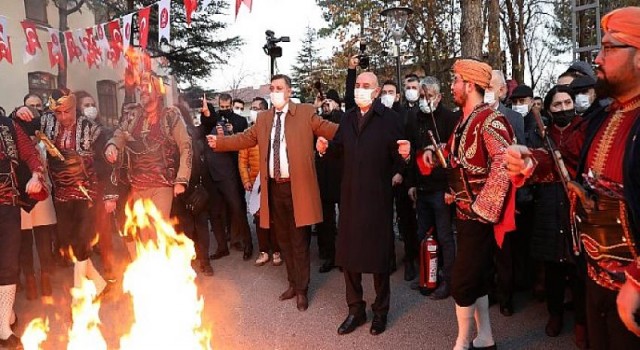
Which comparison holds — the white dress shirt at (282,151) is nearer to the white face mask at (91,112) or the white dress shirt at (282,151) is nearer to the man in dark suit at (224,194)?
the man in dark suit at (224,194)

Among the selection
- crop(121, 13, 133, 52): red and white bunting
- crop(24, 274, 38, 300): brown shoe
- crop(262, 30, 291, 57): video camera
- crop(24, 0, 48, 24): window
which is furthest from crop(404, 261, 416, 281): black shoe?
crop(24, 0, 48, 24): window

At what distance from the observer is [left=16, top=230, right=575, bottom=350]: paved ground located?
4.29 metres

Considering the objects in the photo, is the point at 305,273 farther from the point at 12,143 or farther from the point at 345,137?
the point at 12,143

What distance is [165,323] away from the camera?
3.62 meters

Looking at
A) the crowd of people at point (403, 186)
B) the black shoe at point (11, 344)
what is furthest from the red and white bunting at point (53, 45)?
the black shoe at point (11, 344)

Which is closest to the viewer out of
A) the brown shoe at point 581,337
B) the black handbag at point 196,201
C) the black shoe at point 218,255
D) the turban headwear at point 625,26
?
the turban headwear at point 625,26

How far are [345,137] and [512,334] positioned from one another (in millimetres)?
2246

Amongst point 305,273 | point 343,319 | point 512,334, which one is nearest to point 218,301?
point 305,273

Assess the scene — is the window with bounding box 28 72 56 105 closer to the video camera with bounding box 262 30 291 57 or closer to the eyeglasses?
the video camera with bounding box 262 30 291 57

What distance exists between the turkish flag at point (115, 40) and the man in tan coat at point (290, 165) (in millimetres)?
8222

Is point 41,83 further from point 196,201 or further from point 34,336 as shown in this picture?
point 34,336

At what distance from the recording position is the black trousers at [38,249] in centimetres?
592

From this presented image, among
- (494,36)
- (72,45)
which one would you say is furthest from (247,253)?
(72,45)

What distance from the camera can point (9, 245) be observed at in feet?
14.6
